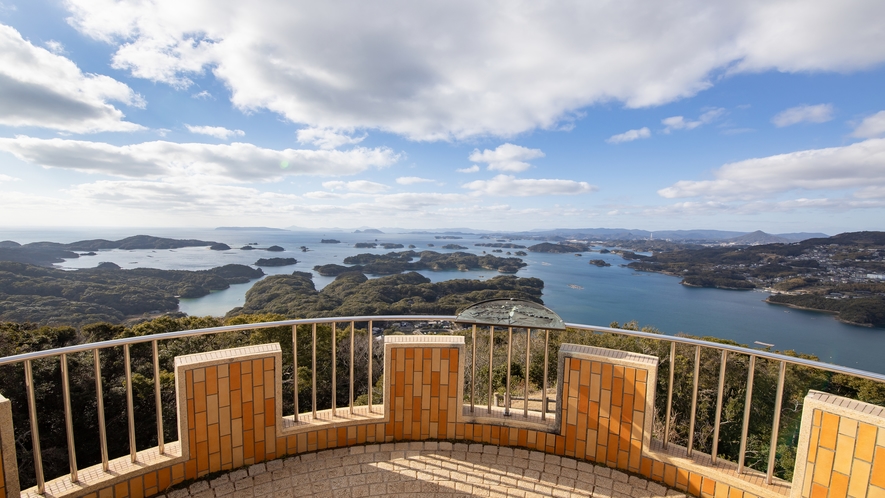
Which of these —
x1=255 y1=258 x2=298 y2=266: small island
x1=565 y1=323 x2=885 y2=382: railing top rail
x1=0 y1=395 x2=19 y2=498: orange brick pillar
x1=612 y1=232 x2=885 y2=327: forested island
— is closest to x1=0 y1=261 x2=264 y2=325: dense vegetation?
x1=255 y1=258 x2=298 y2=266: small island

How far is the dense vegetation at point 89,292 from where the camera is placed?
30066mm

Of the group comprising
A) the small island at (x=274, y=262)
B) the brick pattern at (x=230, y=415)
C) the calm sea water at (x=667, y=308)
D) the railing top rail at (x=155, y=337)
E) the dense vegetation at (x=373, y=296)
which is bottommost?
the calm sea water at (x=667, y=308)

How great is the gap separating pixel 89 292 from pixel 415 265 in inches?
1830

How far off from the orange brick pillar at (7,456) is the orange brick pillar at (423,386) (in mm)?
2043

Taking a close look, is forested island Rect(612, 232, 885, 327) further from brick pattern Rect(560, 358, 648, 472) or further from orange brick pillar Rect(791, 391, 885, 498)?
brick pattern Rect(560, 358, 648, 472)

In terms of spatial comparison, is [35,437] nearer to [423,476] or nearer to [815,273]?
[423,476]

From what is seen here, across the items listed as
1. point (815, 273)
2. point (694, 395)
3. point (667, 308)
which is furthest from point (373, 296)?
point (815, 273)

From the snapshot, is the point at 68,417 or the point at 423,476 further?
the point at 423,476

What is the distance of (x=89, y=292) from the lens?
36312 mm

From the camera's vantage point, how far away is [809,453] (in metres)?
2.08

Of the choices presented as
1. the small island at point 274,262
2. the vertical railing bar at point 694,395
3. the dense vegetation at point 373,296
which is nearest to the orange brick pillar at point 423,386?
the vertical railing bar at point 694,395

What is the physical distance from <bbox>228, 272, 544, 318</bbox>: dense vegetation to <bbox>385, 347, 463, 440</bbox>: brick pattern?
27.7 m

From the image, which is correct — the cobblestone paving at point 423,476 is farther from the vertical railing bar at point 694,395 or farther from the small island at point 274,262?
the small island at point 274,262

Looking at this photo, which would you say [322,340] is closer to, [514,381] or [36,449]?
[514,381]
